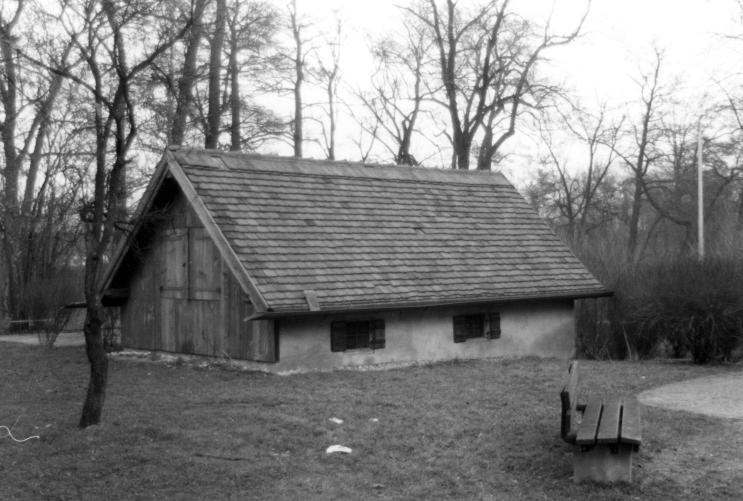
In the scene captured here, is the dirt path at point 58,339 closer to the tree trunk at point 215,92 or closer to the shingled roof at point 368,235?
the tree trunk at point 215,92

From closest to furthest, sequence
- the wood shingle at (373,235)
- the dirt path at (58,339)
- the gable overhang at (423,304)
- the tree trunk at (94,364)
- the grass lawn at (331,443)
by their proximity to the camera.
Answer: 1. the grass lawn at (331,443)
2. the tree trunk at (94,364)
3. the gable overhang at (423,304)
4. the wood shingle at (373,235)
5. the dirt path at (58,339)

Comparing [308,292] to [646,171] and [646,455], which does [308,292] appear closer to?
[646,455]

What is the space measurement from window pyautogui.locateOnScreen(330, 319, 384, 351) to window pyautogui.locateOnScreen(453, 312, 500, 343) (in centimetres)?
216

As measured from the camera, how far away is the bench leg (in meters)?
8.73

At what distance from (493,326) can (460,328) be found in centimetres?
84

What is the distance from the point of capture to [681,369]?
18031 mm

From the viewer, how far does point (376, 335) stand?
17.4m

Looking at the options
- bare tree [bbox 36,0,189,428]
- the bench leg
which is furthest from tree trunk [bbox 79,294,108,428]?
the bench leg

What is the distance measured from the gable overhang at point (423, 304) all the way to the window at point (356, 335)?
400 mm

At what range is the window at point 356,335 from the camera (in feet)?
55.7

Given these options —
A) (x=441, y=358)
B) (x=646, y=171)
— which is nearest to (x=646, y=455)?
(x=441, y=358)

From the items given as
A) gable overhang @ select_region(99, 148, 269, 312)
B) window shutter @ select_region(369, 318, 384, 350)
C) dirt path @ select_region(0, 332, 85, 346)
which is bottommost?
dirt path @ select_region(0, 332, 85, 346)

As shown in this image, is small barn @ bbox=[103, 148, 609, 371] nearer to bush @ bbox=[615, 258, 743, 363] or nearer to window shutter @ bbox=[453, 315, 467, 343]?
window shutter @ bbox=[453, 315, 467, 343]

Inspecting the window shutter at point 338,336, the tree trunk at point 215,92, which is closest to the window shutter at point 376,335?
the window shutter at point 338,336
